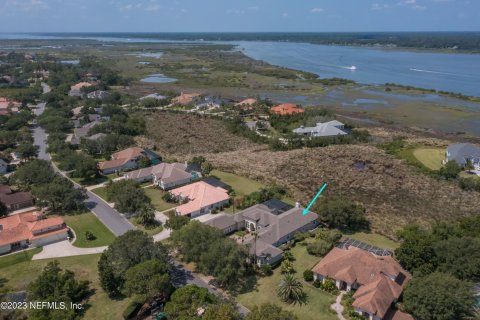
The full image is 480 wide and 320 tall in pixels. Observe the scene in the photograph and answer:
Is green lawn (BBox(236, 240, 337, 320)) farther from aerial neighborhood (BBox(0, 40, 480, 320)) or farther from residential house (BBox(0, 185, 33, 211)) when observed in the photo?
residential house (BBox(0, 185, 33, 211))

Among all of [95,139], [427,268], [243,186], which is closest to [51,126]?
[95,139]

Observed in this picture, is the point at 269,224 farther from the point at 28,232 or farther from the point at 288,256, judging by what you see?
the point at 28,232

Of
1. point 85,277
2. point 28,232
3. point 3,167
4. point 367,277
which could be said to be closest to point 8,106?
point 3,167

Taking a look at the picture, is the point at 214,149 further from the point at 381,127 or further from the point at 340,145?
the point at 381,127

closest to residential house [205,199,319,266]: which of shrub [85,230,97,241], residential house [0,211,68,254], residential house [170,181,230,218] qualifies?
residential house [170,181,230,218]

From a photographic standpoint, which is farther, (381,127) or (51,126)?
(381,127)

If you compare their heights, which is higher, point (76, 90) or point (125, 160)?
point (125, 160)
